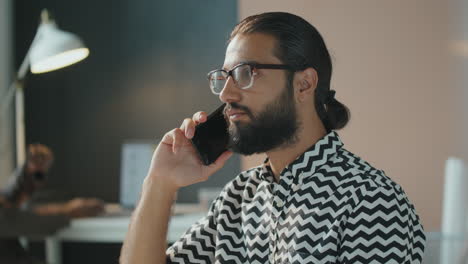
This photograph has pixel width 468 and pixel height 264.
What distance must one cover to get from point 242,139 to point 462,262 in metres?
0.68

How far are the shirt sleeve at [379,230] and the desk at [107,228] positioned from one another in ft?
5.84

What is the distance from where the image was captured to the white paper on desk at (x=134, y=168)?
3.06 metres

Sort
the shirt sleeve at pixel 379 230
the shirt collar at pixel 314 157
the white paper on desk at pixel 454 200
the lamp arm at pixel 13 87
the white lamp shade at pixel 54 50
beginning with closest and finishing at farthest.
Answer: the shirt sleeve at pixel 379 230 → the shirt collar at pixel 314 157 → the white paper on desk at pixel 454 200 → the white lamp shade at pixel 54 50 → the lamp arm at pixel 13 87

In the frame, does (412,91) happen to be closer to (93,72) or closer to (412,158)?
(412,158)

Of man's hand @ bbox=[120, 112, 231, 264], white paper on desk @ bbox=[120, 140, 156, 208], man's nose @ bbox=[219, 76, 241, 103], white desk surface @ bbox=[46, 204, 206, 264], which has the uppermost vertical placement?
man's nose @ bbox=[219, 76, 241, 103]

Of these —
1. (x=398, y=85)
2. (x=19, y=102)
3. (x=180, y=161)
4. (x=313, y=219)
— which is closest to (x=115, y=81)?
(x=19, y=102)

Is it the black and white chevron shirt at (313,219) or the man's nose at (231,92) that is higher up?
the man's nose at (231,92)

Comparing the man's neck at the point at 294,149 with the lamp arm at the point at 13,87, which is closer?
the man's neck at the point at 294,149

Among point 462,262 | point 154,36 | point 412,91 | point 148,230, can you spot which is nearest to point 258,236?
point 148,230

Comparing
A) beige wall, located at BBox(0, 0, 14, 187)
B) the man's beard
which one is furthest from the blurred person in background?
the man's beard

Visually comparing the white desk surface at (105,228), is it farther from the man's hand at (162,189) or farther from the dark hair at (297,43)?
the dark hair at (297,43)

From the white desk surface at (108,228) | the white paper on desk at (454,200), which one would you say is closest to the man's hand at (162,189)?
the white paper on desk at (454,200)

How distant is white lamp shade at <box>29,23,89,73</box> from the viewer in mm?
2857

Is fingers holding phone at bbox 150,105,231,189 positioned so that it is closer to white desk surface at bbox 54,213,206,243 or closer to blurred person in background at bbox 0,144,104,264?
white desk surface at bbox 54,213,206,243
